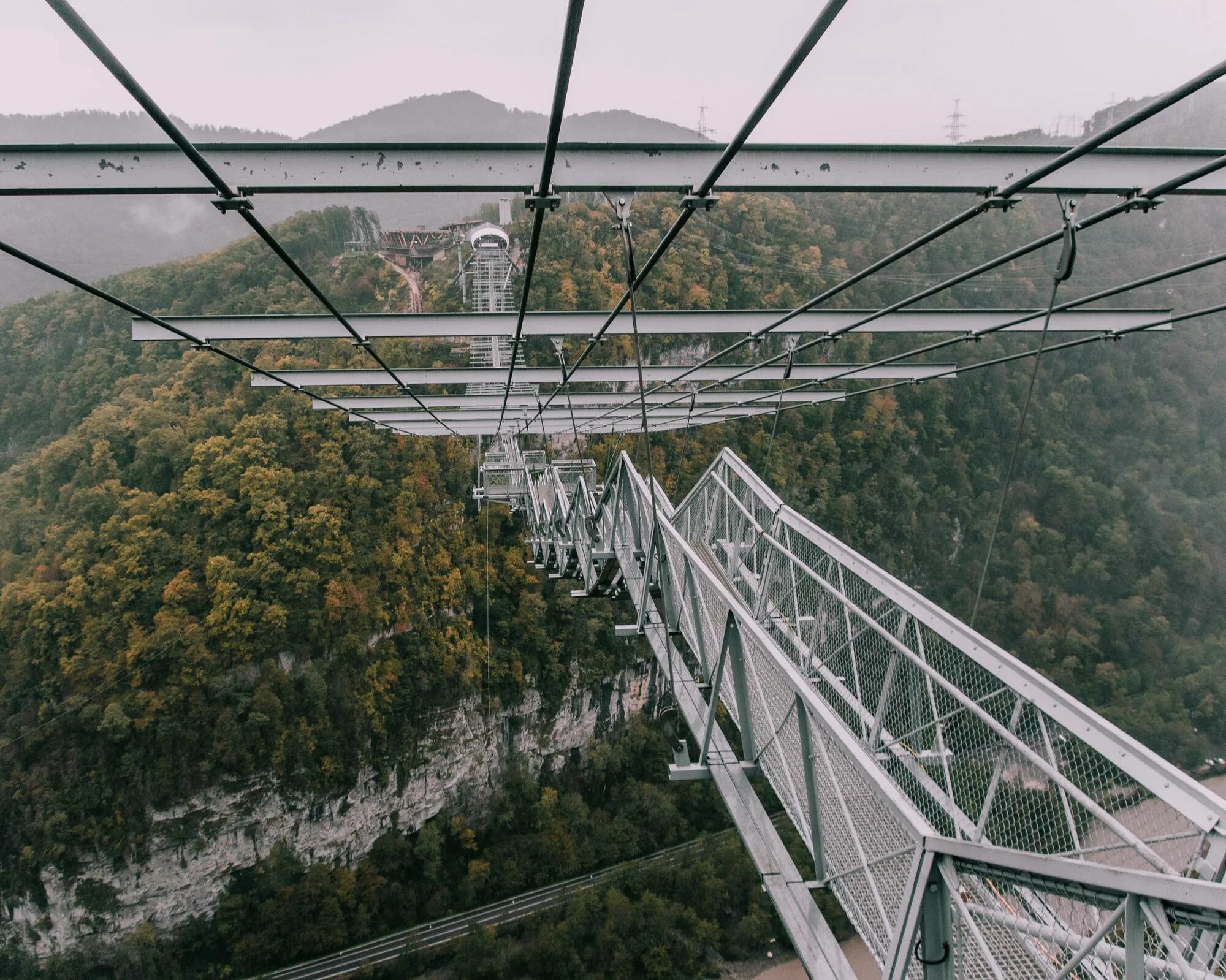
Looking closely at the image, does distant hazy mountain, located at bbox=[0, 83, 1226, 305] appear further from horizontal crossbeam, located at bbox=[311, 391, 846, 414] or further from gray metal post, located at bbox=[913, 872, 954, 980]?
gray metal post, located at bbox=[913, 872, 954, 980]

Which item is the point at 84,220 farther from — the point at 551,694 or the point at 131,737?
the point at 551,694

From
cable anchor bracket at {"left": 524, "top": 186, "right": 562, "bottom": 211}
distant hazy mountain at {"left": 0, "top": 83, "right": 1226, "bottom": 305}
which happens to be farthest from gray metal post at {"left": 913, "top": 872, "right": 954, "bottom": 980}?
distant hazy mountain at {"left": 0, "top": 83, "right": 1226, "bottom": 305}

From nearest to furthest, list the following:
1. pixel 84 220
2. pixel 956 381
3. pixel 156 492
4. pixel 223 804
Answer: pixel 223 804, pixel 156 492, pixel 84 220, pixel 956 381

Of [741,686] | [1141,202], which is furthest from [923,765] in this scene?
[1141,202]

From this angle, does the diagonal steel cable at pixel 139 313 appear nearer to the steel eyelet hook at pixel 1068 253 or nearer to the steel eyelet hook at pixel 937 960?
the steel eyelet hook at pixel 1068 253

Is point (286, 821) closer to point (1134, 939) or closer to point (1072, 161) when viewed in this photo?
point (1134, 939)

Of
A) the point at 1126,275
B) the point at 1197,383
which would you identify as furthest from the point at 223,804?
the point at 1126,275
